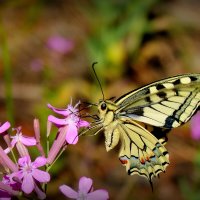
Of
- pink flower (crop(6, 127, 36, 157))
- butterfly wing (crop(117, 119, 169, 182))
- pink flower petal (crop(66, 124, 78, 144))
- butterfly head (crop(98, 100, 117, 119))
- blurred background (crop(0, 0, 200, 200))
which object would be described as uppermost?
blurred background (crop(0, 0, 200, 200))

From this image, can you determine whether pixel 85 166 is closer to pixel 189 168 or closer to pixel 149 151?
pixel 189 168

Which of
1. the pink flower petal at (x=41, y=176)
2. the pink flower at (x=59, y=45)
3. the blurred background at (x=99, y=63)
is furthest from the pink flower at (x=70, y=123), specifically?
the pink flower at (x=59, y=45)

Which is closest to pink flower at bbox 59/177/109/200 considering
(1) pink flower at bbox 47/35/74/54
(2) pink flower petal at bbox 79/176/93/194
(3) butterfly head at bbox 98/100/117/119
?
(2) pink flower petal at bbox 79/176/93/194

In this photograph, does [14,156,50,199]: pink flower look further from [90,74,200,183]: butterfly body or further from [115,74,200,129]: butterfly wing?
[115,74,200,129]: butterfly wing

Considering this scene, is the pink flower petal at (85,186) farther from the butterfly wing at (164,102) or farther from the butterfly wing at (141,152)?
the butterfly wing at (164,102)

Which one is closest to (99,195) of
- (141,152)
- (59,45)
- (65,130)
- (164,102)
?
(65,130)

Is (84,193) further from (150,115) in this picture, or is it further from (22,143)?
(150,115)
